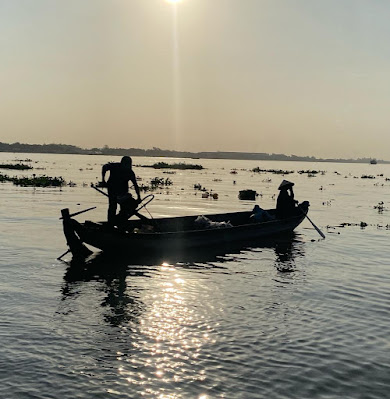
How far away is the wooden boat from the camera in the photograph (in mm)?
14164

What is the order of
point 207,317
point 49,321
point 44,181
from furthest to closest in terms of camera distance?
point 44,181
point 207,317
point 49,321

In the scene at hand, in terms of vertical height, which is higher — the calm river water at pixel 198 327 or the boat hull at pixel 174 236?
the boat hull at pixel 174 236

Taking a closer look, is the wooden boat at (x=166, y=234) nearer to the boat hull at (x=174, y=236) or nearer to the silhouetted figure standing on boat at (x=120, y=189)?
the boat hull at (x=174, y=236)

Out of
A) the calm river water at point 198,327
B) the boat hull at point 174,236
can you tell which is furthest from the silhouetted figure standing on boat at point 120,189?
the calm river water at point 198,327

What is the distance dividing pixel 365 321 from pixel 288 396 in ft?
13.0

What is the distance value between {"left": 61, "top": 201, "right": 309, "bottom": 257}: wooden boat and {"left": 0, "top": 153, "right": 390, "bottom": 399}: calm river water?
0.72 m

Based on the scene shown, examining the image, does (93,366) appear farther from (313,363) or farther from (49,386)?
(313,363)

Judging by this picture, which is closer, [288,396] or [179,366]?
[288,396]

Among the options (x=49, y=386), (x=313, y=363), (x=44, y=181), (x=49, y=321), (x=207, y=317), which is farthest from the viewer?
(x=44, y=181)

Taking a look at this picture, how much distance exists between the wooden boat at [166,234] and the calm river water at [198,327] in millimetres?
721

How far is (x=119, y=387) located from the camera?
6.16 meters

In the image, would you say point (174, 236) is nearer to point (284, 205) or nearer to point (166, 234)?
point (166, 234)

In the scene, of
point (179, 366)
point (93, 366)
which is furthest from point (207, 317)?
point (93, 366)

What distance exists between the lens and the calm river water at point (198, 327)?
20.9 ft
